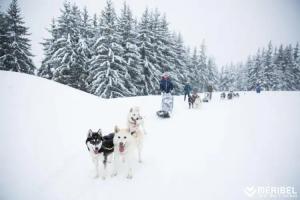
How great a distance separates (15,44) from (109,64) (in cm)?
1243

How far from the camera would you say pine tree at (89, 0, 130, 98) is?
23016 millimetres

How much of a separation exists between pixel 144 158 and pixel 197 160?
1.83 meters

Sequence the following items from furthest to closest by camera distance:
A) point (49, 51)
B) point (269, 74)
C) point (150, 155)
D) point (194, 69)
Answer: point (269, 74), point (194, 69), point (49, 51), point (150, 155)

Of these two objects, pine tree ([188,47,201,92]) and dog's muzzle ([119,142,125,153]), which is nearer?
dog's muzzle ([119,142,125,153])

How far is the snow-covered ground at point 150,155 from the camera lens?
504cm

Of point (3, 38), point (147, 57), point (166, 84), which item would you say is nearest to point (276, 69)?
point (147, 57)

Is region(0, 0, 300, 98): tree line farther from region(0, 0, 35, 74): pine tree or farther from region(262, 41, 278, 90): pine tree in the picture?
region(262, 41, 278, 90): pine tree

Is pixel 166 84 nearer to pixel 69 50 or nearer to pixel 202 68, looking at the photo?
pixel 69 50

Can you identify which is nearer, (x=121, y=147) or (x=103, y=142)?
(x=121, y=147)

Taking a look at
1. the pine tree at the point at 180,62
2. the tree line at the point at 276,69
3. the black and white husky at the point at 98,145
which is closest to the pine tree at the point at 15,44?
the pine tree at the point at 180,62

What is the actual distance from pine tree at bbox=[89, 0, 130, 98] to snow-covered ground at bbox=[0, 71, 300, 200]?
11510 mm

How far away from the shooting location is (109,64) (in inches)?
907

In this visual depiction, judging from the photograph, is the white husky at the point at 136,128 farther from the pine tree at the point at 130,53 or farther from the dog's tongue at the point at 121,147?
the pine tree at the point at 130,53

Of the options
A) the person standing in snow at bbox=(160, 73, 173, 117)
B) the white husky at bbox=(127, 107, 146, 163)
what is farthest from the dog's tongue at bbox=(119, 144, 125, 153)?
the person standing in snow at bbox=(160, 73, 173, 117)
